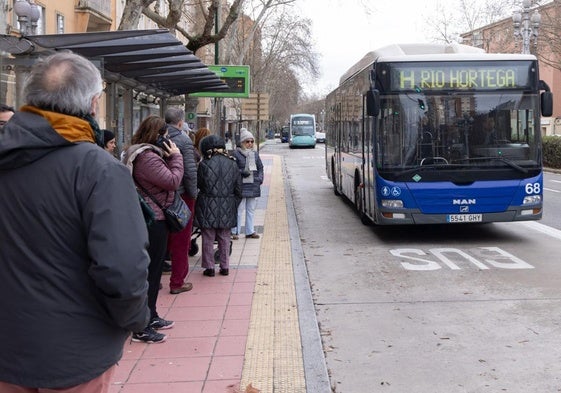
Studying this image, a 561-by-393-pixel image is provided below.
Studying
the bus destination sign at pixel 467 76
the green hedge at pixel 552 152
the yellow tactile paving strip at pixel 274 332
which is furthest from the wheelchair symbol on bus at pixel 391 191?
the green hedge at pixel 552 152

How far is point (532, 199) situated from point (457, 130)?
1.56 meters

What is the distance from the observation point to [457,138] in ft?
33.3

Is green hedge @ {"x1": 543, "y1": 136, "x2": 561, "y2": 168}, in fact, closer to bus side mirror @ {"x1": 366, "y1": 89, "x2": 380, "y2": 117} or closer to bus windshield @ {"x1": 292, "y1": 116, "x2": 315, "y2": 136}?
bus side mirror @ {"x1": 366, "y1": 89, "x2": 380, "y2": 117}

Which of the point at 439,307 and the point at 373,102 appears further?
the point at 373,102

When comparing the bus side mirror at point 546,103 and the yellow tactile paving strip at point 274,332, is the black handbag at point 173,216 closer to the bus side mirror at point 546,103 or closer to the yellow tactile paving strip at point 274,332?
the yellow tactile paving strip at point 274,332

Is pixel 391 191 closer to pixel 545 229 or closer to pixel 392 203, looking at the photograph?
pixel 392 203

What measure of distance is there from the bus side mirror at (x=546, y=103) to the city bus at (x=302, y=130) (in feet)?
183

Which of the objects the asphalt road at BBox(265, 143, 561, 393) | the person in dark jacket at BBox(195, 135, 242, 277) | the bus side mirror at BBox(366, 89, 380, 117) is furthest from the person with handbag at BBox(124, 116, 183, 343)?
the bus side mirror at BBox(366, 89, 380, 117)

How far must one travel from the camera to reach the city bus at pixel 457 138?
10.1 meters

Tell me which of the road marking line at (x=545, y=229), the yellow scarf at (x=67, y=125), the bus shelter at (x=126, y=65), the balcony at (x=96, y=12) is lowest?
the road marking line at (x=545, y=229)

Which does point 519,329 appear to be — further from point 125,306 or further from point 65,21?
point 65,21

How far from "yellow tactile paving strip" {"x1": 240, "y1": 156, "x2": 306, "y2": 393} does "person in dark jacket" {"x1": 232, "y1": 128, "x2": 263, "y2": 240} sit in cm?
90

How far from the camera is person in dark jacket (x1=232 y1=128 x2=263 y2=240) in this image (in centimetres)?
1015

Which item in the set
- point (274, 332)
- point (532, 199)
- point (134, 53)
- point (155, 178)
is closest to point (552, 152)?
point (532, 199)
